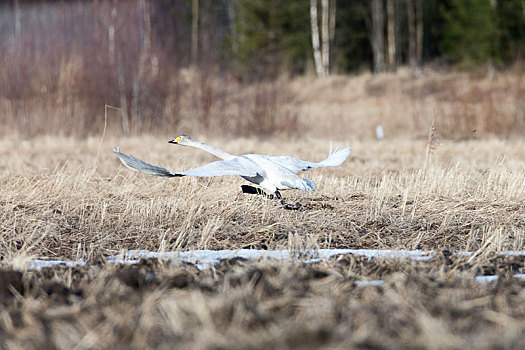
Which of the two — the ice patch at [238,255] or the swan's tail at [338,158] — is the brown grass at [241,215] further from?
the swan's tail at [338,158]

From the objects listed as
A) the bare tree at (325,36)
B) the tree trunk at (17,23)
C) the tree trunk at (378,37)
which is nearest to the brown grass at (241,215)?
the tree trunk at (17,23)

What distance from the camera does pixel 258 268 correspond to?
165 inches

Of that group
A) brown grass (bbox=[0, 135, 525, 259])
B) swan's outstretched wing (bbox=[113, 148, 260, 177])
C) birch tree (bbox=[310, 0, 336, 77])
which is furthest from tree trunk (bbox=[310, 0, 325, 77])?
swan's outstretched wing (bbox=[113, 148, 260, 177])

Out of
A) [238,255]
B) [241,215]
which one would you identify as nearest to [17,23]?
[241,215]

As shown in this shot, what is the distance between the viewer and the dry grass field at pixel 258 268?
10.5ft

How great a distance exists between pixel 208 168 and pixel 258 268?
6.60 feet

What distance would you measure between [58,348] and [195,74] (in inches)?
537

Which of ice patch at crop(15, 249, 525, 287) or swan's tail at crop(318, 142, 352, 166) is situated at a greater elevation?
swan's tail at crop(318, 142, 352, 166)

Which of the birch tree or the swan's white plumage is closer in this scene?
the swan's white plumage

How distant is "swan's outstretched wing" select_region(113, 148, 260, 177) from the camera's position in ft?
19.0

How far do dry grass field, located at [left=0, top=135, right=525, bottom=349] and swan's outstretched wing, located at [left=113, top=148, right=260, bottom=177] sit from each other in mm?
415

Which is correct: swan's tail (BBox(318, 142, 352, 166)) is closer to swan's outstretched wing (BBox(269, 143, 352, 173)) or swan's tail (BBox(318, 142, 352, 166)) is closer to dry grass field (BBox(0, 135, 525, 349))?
swan's outstretched wing (BBox(269, 143, 352, 173))

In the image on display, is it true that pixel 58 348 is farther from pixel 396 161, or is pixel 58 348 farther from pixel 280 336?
pixel 396 161

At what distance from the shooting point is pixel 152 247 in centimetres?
558
